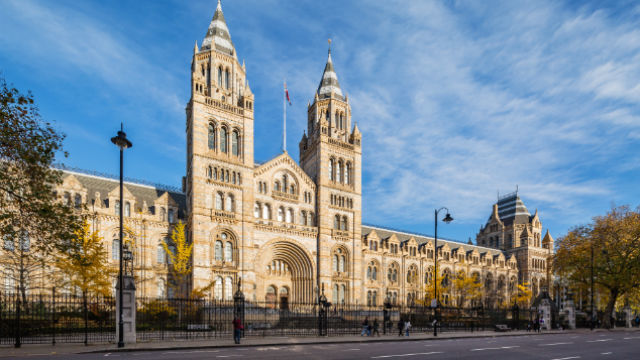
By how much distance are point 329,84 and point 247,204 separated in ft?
71.0

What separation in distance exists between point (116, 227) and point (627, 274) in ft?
166

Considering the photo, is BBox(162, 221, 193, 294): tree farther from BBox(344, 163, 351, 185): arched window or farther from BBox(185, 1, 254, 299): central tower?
BBox(344, 163, 351, 185): arched window

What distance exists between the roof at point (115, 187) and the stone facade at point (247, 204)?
12 cm

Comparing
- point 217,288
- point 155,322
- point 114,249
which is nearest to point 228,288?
point 217,288

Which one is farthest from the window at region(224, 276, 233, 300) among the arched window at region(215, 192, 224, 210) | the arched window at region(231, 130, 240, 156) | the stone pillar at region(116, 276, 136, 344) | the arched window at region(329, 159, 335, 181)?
the stone pillar at region(116, 276, 136, 344)

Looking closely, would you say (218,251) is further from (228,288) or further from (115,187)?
(115,187)

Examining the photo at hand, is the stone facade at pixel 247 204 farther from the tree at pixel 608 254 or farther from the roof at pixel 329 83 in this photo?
the tree at pixel 608 254

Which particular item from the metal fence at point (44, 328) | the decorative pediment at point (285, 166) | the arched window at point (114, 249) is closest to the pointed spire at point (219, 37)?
the decorative pediment at point (285, 166)

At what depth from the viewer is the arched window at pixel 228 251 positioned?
47.7 meters

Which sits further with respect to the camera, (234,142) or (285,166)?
(285,166)

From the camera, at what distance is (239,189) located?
49.3 meters

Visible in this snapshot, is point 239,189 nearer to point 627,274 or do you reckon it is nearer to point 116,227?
point 116,227

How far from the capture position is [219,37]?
5212cm

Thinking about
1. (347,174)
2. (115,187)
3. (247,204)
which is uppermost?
(347,174)
